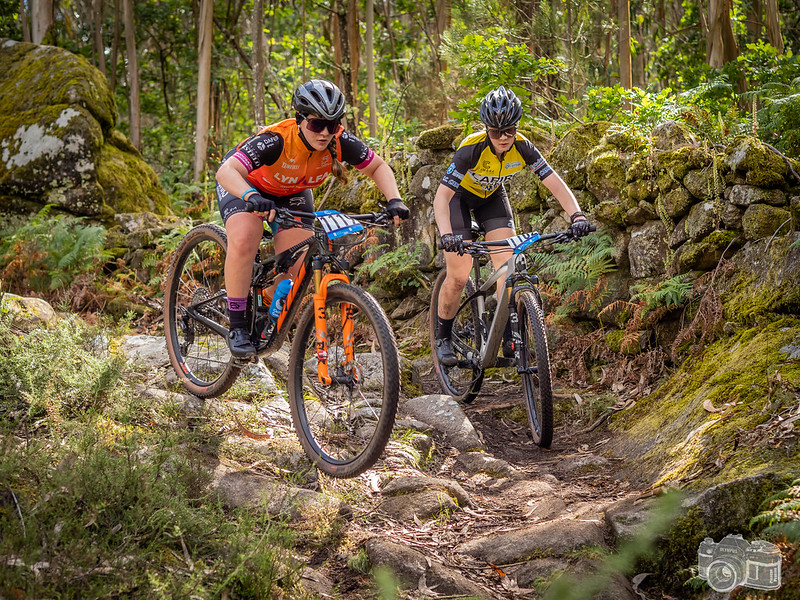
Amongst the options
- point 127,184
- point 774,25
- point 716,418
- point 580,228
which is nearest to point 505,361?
point 580,228

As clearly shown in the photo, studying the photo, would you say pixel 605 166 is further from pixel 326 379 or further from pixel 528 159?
pixel 326 379

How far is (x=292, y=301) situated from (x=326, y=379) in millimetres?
628

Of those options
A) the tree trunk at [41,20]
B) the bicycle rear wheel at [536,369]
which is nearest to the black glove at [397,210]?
the bicycle rear wheel at [536,369]

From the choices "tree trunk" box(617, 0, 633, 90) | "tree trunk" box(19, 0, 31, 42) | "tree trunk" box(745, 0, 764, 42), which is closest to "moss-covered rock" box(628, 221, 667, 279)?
"tree trunk" box(617, 0, 633, 90)

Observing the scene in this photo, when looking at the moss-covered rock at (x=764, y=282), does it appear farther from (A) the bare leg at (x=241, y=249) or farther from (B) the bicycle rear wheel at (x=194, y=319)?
(B) the bicycle rear wheel at (x=194, y=319)

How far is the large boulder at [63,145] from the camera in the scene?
10.4 meters

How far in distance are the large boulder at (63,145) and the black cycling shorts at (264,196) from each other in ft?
22.5

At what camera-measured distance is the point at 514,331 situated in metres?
5.28

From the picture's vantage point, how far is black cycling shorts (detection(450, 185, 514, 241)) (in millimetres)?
5953

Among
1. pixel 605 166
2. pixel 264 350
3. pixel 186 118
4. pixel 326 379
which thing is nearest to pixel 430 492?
pixel 326 379

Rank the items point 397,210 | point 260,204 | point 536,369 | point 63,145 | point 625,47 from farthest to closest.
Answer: point 625,47, point 63,145, point 536,369, point 397,210, point 260,204

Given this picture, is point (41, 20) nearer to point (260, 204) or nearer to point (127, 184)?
point (127, 184)

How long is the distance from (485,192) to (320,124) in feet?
7.24

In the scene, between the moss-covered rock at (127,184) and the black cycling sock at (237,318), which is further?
the moss-covered rock at (127,184)
